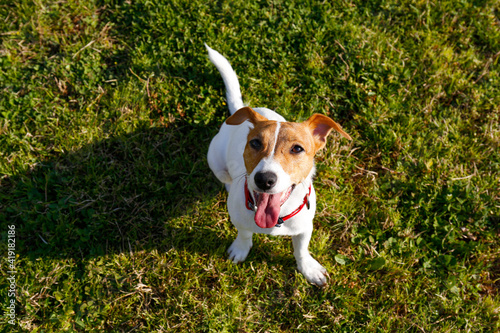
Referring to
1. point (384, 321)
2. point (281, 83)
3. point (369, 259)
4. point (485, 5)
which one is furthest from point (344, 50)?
point (384, 321)

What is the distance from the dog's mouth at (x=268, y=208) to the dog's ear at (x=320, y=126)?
1.88 feet

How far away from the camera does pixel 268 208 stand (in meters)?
3.02

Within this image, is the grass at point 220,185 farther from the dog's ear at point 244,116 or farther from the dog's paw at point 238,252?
the dog's ear at point 244,116

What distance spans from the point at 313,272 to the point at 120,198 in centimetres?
249

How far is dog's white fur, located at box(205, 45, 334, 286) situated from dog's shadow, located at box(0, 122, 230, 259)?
52 centimetres

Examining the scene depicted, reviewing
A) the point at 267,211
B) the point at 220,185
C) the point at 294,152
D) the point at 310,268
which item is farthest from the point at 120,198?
the point at 294,152

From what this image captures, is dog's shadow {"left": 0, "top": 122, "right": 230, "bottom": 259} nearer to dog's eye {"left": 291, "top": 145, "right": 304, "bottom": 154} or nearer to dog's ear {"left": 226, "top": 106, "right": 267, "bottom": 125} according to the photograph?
dog's ear {"left": 226, "top": 106, "right": 267, "bottom": 125}

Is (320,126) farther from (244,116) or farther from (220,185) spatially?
(220,185)

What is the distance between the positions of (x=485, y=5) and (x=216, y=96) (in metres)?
4.28

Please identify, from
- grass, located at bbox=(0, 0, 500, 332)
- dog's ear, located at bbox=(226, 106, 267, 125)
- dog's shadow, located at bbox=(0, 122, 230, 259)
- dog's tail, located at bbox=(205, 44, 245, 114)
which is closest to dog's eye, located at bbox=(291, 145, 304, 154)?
dog's ear, located at bbox=(226, 106, 267, 125)

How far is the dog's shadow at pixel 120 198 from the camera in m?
4.26

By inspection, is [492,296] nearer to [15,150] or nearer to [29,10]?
[15,150]

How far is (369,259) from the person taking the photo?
421cm

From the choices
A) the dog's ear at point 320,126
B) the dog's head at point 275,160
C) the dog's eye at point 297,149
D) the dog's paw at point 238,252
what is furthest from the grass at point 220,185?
the dog's eye at point 297,149
